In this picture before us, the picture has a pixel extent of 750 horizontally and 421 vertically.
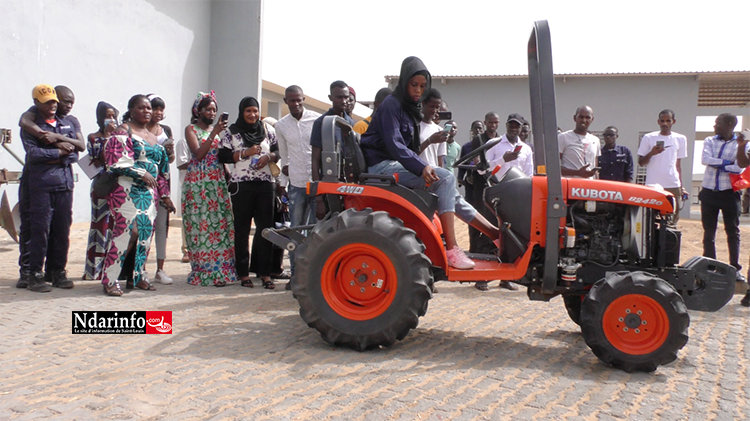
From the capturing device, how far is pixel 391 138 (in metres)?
4.50

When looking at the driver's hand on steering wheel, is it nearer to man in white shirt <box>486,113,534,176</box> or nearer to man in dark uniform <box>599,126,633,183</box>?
man in white shirt <box>486,113,534,176</box>

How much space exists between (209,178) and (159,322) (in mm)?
2347

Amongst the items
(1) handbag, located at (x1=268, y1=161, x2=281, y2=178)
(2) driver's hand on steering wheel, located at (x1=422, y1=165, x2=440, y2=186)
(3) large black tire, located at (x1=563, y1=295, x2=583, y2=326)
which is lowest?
(3) large black tire, located at (x1=563, y1=295, x2=583, y2=326)

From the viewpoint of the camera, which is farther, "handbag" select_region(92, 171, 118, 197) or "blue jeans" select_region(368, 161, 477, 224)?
"handbag" select_region(92, 171, 118, 197)

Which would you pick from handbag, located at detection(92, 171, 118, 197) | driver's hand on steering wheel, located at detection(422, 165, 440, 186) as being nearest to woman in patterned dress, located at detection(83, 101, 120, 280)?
handbag, located at detection(92, 171, 118, 197)

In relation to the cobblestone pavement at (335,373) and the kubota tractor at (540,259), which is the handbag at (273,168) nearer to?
the cobblestone pavement at (335,373)

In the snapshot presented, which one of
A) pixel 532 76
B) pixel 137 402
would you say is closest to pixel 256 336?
pixel 137 402

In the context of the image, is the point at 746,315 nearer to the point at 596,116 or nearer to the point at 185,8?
the point at 185,8

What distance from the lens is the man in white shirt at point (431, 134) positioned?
213 inches

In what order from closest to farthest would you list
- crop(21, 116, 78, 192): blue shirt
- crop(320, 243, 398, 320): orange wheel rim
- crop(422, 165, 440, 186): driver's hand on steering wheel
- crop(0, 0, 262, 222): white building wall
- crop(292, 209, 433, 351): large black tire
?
crop(292, 209, 433, 351): large black tire → crop(320, 243, 398, 320): orange wheel rim → crop(422, 165, 440, 186): driver's hand on steering wheel → crop(21, 116, 78, 192): blue shirt → crop(0, 0, 262, 222): white building wall

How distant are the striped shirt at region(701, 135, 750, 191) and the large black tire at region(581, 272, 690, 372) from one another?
3.75 metres

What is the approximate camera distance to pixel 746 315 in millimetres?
5754

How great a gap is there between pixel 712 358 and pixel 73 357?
14.0ft

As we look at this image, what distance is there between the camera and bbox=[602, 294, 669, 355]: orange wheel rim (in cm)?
382
